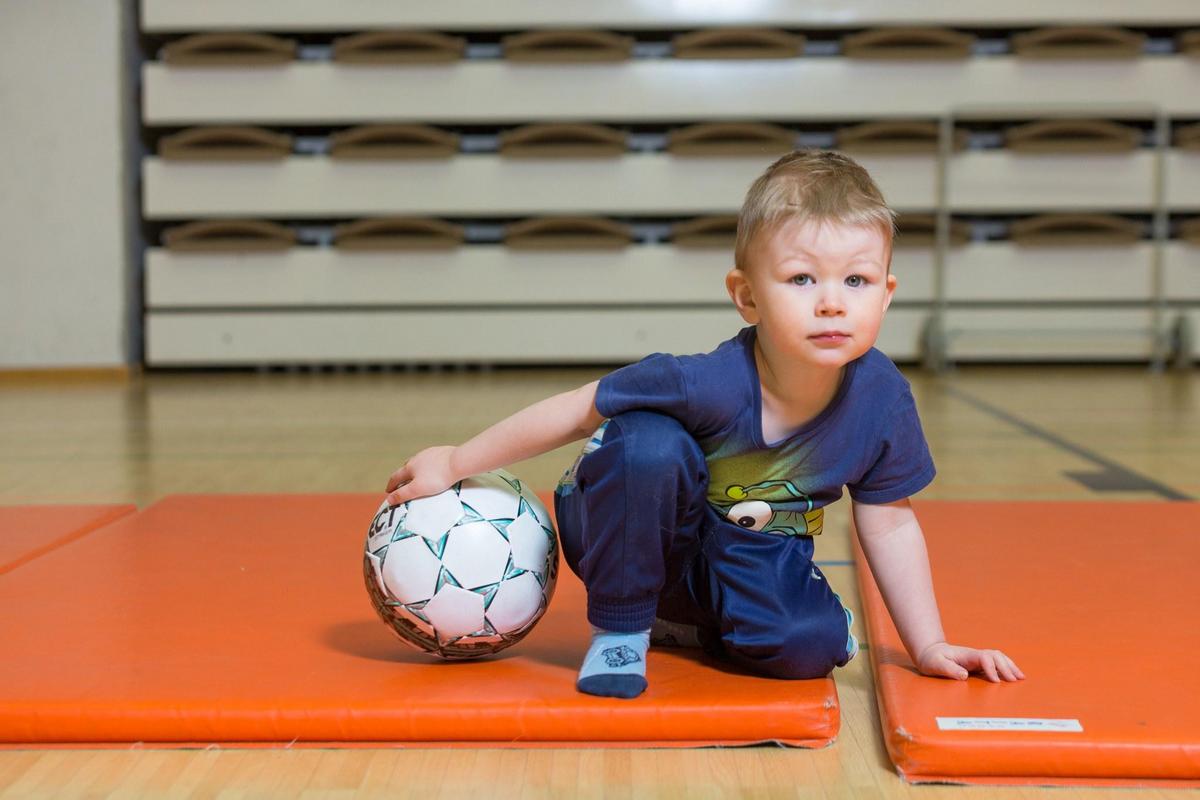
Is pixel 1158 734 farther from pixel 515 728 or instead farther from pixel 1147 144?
pixel 1147 144

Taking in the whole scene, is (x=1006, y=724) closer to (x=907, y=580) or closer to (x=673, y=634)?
(x=907, y=580)

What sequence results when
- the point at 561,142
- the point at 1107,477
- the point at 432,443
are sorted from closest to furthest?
the point at 1107,477 → the point at 432,443 → the point at 561,142

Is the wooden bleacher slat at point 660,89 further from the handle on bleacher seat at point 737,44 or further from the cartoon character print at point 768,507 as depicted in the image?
the cartoon character print at point 768,507

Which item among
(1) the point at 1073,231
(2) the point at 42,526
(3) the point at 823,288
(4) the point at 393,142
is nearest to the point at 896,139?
(1) the point at 1073,231

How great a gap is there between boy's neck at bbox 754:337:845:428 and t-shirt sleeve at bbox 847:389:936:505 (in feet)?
0.22

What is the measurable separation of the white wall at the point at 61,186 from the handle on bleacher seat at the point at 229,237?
9.4 inches

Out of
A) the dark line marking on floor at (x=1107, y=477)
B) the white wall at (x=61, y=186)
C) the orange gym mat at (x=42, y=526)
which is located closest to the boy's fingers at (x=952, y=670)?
the orange gym mat at (x=42, y=526)

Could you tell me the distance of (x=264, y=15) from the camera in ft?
16.5

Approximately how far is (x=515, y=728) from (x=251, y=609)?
0.49 metres

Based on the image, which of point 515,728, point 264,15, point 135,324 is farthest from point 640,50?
point 515,728

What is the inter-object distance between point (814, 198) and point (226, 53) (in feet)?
14.3

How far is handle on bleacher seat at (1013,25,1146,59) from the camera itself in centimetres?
496

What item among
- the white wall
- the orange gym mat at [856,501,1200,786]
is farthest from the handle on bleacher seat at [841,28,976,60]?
the orange gym mat at [856,501,1200,786]

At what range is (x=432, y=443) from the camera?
3.13 meters
